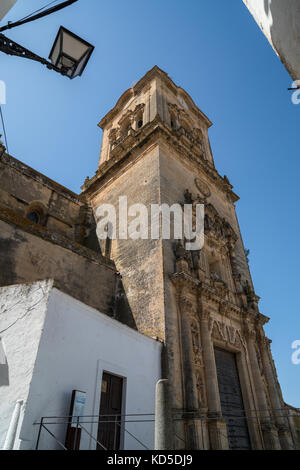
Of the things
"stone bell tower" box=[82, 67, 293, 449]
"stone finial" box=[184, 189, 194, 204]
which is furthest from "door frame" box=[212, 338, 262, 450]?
"stone finial" box=[184, 189, 194, 204]

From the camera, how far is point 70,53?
163 inches

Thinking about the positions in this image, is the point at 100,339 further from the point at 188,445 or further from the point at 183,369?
the point at 188,445

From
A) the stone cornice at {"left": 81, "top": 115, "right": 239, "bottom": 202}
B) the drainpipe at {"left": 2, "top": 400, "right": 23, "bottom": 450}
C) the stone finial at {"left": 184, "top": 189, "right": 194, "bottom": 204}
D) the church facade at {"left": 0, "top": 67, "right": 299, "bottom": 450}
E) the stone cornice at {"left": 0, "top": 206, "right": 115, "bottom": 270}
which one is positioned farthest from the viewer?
the stone cornice at {"left": 81, "top": 115, "right": 239, "bottom": 202}

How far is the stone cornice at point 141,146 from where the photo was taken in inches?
592

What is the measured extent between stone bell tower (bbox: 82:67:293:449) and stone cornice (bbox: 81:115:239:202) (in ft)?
0.20

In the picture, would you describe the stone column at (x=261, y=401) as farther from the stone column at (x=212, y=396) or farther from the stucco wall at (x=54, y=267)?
the stucco wall at (x=54, y=267)

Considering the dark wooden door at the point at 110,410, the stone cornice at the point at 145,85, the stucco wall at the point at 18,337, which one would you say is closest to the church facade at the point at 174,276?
the dark wooden door at the point at 110,410

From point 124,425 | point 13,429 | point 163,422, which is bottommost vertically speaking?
point 163,422

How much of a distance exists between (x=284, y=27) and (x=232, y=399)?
34.9ft

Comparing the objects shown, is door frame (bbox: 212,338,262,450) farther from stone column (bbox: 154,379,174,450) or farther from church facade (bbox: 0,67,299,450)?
stone column (bbox: 154,379,174,450)

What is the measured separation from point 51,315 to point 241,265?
1109 cm

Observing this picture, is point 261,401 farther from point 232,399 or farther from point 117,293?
point 117,293

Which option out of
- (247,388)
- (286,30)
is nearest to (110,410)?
(247,388)

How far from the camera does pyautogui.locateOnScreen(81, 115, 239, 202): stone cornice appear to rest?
15032 millimetres
